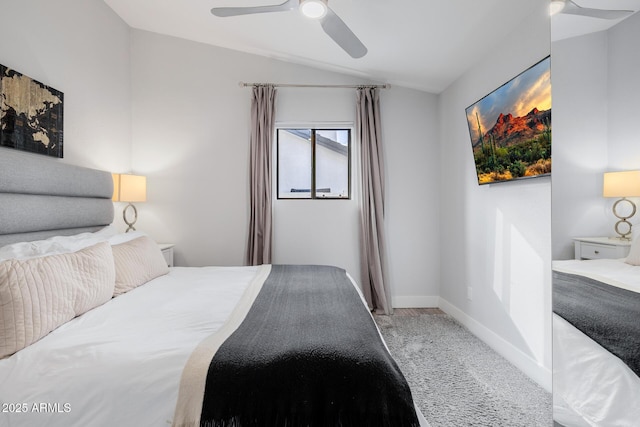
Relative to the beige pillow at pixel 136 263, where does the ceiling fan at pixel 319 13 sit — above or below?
above

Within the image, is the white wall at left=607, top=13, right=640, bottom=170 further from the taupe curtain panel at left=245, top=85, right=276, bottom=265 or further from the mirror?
the taupe curtain panel at left=245, top=85, right=276, bottom=265

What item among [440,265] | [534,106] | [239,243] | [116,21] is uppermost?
[116,21]

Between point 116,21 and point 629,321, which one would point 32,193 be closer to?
point 116,21

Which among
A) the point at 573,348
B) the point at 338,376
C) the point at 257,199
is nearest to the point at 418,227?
the point at 257,199

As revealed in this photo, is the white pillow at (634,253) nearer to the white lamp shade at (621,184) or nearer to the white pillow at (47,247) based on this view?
the white lamp shade at (621,184)

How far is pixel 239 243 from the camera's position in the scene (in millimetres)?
3551

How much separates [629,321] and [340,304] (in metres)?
1.41

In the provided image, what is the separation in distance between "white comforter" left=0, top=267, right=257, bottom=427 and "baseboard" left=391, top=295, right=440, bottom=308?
2.63 m

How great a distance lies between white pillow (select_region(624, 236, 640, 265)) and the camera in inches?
12.4

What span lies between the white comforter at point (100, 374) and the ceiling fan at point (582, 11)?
4.22 feet

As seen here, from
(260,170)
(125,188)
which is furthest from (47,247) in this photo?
(260,170)

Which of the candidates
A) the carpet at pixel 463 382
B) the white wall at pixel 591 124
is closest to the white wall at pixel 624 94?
the white wall at pixel 591 124

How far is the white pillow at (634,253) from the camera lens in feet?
1.04

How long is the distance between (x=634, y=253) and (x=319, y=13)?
2138mm
